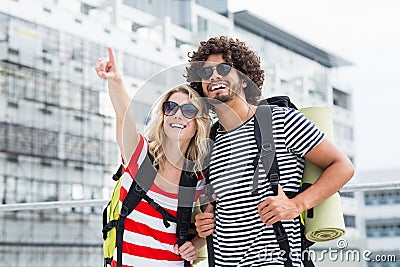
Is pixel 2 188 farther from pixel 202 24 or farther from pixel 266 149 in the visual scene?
pixel 266 149

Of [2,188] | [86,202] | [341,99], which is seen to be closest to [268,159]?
[86,202]

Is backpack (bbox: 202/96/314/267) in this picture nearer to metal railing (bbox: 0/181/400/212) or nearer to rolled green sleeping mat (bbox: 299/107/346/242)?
rolled green sleeping mat (bbox: 299/107/346/242)

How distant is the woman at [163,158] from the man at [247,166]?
37 mm

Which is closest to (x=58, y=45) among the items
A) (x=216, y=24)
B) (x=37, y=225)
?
(x=37, y=225)

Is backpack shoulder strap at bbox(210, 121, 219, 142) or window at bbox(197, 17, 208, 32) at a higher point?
window at bbox(197, 17, 208, 32)

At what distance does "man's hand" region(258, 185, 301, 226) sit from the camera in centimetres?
108

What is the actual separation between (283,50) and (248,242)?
93.5 feet

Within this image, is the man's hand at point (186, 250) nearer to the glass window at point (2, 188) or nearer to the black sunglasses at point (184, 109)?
the black sunglasses at point (184, 109)

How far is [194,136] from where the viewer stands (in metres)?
1.23

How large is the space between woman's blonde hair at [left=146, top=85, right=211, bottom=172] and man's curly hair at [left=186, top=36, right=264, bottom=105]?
2 cm

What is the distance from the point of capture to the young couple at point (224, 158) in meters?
1.12

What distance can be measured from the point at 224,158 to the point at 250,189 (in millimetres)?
82

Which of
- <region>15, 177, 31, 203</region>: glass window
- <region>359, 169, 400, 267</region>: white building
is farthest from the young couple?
<region>359, 169, 400, 267</region>: white building

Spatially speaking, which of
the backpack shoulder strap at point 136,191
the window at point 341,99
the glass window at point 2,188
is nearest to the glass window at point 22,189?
the glass window at point 2,188
